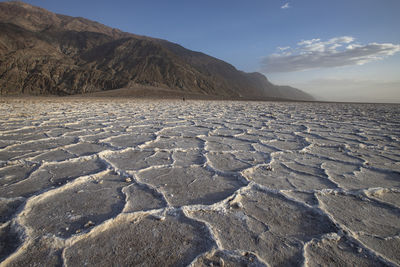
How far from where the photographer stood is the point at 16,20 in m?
53.1

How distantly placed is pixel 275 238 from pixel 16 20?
73.8 meters

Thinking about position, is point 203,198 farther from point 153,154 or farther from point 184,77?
point 184,77

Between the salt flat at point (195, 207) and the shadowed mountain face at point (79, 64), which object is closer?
the salt flat at point (195, 207)

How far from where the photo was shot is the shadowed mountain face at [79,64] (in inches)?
1123

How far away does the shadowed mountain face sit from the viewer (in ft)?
93.6

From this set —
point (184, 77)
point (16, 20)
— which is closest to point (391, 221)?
point (184, 77)

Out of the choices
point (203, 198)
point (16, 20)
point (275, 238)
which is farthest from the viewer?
point (16, 20)

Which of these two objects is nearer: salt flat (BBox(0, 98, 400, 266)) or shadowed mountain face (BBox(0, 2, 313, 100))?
salt flat (BBox(0, 98, 400, 266))

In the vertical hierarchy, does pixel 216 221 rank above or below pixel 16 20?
below

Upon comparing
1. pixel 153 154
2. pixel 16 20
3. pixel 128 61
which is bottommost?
pixel 153 154

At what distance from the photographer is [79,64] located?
3866cm

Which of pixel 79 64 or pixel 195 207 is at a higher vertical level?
pixel 79 64

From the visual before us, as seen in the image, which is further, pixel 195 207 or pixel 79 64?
pixel 79 64

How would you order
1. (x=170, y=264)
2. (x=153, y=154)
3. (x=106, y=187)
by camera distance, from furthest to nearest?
(x=153, y=154)
(x=106, y=187)
(x=170, y=264)
